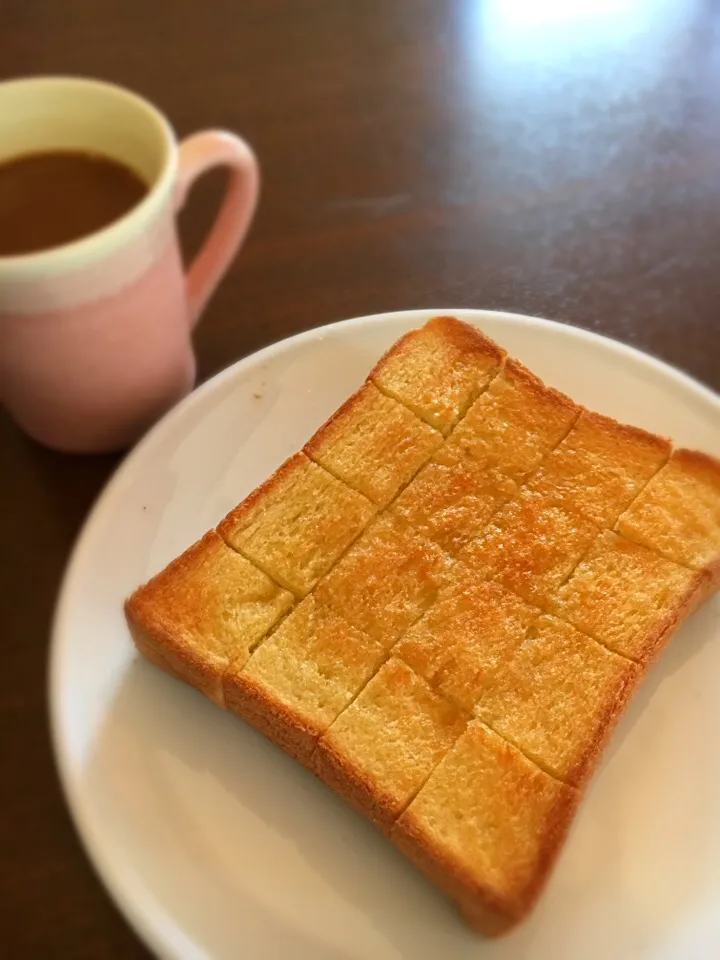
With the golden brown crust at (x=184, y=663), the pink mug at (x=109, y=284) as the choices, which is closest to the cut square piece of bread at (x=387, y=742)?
the golden brown crust at (x=184, y=663)

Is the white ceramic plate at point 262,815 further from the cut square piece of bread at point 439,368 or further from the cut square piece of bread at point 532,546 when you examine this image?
the cut square piece of bread at point 439,368

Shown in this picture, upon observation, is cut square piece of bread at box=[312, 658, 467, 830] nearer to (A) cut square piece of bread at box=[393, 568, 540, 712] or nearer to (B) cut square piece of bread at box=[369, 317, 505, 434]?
(A) cut square piece of bread at box=[393, 568, 540, 712]

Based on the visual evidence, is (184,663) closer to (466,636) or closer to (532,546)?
(466,636)

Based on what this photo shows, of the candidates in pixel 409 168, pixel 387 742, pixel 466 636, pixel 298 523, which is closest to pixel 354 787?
pixel 387 742

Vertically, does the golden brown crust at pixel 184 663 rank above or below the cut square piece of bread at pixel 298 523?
below

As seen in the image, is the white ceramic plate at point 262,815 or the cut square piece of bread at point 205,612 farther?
the cut square piece of bread at point 205,612

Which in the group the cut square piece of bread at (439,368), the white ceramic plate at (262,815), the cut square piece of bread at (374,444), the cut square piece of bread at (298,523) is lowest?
the white ceramic plate at (262,815)

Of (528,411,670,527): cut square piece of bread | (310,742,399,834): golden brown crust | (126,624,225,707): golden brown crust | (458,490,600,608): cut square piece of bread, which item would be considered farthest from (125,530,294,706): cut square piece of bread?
(528,411,670,527): cut square piece of bread
